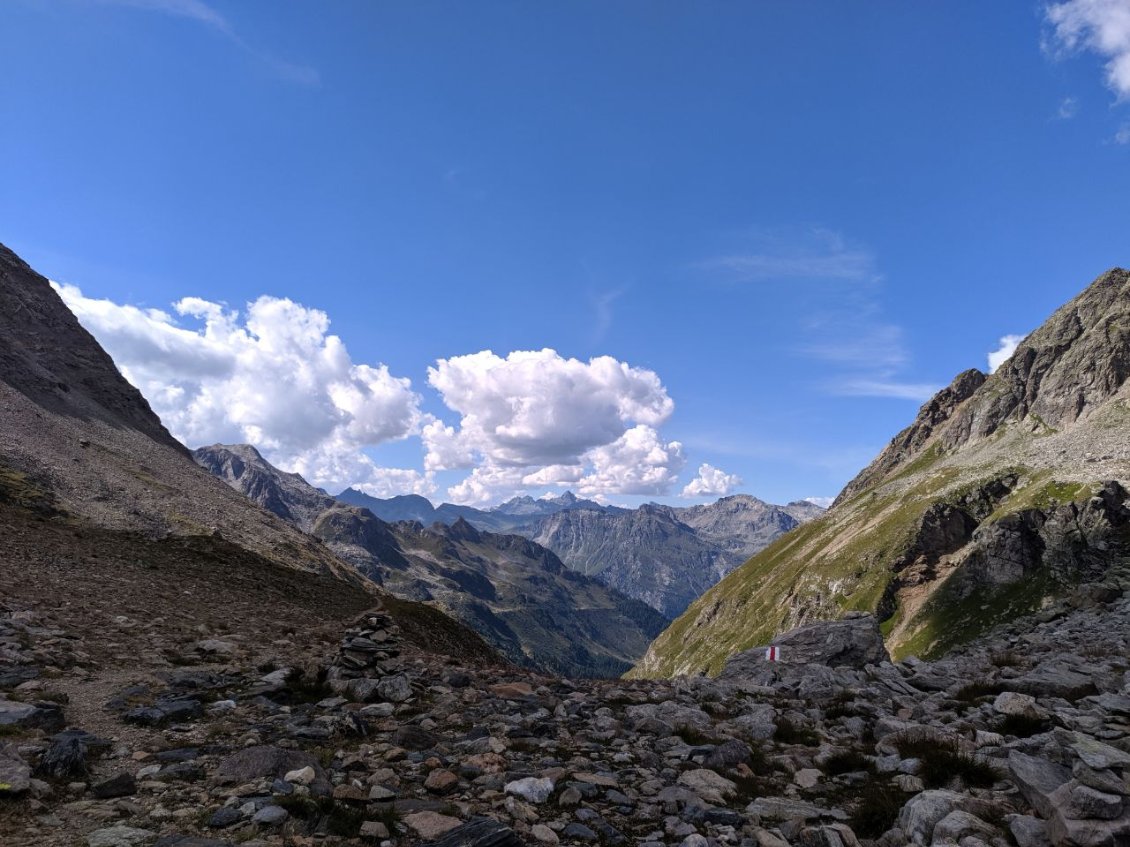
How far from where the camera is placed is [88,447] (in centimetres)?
8150

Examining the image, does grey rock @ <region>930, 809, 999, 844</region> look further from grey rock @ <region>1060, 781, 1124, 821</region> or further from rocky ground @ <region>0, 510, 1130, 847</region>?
grey rock @ <region>1060, 781, 1124, 821</region>

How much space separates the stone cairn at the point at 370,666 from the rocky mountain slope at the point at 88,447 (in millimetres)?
39175

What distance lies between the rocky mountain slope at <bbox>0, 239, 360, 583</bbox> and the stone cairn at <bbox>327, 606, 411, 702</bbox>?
39.2 meters

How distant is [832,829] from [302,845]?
7.40m

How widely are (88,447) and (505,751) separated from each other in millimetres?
96088

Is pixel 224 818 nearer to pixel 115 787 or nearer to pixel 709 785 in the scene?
pixel 115 787

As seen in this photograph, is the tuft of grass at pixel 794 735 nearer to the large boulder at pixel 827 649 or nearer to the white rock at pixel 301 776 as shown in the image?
the large boulder at pixel 827 649

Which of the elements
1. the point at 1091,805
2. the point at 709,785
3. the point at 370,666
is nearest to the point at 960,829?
the point at 1091,805

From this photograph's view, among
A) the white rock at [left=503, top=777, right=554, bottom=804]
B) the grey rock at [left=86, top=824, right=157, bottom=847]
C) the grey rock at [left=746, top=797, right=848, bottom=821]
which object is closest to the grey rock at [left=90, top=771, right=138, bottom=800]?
the grey rock at [left=86, top=824, right=157, bottom=847]

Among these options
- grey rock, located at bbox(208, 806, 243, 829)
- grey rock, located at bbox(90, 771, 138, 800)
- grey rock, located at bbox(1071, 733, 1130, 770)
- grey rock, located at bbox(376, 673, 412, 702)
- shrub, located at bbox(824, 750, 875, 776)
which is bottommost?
grey rock, located at bbox(90, 771, 138, 800)

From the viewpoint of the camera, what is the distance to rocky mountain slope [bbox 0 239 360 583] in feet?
195

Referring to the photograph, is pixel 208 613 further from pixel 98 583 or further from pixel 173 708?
pixel 173 708

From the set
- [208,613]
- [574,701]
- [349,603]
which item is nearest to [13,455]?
[349,603]

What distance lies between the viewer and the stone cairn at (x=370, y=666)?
15887 mm
